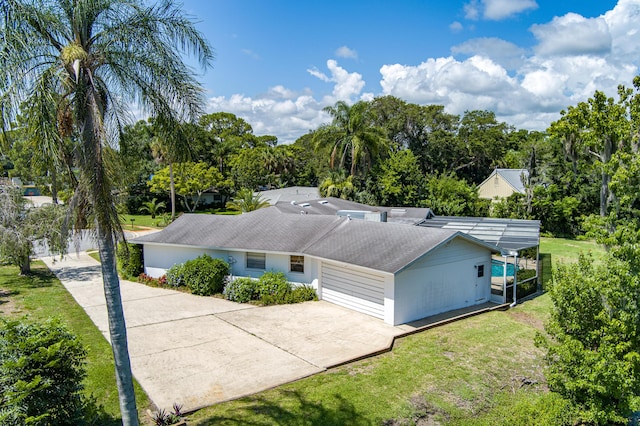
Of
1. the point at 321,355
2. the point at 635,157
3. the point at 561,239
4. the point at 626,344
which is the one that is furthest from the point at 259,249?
the point at 561,239

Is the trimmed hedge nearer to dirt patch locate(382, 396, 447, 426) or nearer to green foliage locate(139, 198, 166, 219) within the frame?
dirt patch locate(382, 396, 447, 426)

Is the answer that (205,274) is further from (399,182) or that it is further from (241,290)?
(399,182)

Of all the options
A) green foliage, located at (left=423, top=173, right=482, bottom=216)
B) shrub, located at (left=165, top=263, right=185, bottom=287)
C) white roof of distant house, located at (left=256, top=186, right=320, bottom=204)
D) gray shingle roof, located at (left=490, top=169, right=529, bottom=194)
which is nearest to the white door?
shrub, located at (left=165, top=263, right=185, bottom=287)

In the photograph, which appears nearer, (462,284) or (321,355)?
(321,355)

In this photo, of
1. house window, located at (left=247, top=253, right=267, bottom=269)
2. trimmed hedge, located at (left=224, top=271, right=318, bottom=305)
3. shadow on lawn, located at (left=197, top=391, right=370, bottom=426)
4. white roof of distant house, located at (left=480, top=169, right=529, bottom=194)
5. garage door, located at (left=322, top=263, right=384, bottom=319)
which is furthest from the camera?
white roof of distant house, located at (left=480, top=169, right=529, bottom=194)

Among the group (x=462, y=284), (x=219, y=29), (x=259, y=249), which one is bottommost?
(x=462, y=284)

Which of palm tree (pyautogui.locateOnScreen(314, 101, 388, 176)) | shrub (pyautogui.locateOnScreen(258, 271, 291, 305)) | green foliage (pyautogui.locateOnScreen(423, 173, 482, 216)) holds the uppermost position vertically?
palm tree (pyautogui.locateOnScreen(314, 101, 388, 176))

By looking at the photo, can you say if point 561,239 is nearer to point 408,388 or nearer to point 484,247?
point 484,247
